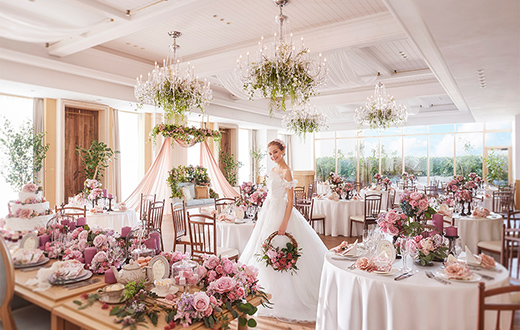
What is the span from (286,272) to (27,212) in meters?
2.68

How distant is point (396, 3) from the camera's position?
3.66 metres

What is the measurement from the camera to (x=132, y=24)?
5.20 meters

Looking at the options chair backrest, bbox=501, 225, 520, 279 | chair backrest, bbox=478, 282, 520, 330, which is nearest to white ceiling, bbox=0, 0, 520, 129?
chair backrest, bbox=501, 225, 520, 279

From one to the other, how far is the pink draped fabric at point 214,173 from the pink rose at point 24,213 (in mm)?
9197

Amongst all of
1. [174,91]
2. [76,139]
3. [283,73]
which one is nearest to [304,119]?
[174,91]

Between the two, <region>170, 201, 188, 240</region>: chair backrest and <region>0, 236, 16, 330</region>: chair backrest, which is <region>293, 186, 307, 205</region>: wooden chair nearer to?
<region>170, 201, 188, 240</region>: chair backrest

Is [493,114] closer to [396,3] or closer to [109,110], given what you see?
[396,3]

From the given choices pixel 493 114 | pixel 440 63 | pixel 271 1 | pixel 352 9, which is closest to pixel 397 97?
pixel 493 114

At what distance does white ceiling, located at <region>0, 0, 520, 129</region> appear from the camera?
3568 mm

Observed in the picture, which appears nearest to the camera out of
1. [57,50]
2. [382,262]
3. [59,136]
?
[382,262]

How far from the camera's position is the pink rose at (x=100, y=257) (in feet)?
7.79

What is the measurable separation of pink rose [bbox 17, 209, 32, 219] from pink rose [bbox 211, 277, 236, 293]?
114cm

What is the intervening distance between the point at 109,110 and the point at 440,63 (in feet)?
26.6

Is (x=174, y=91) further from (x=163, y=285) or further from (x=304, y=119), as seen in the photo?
(x=304, y=119)
